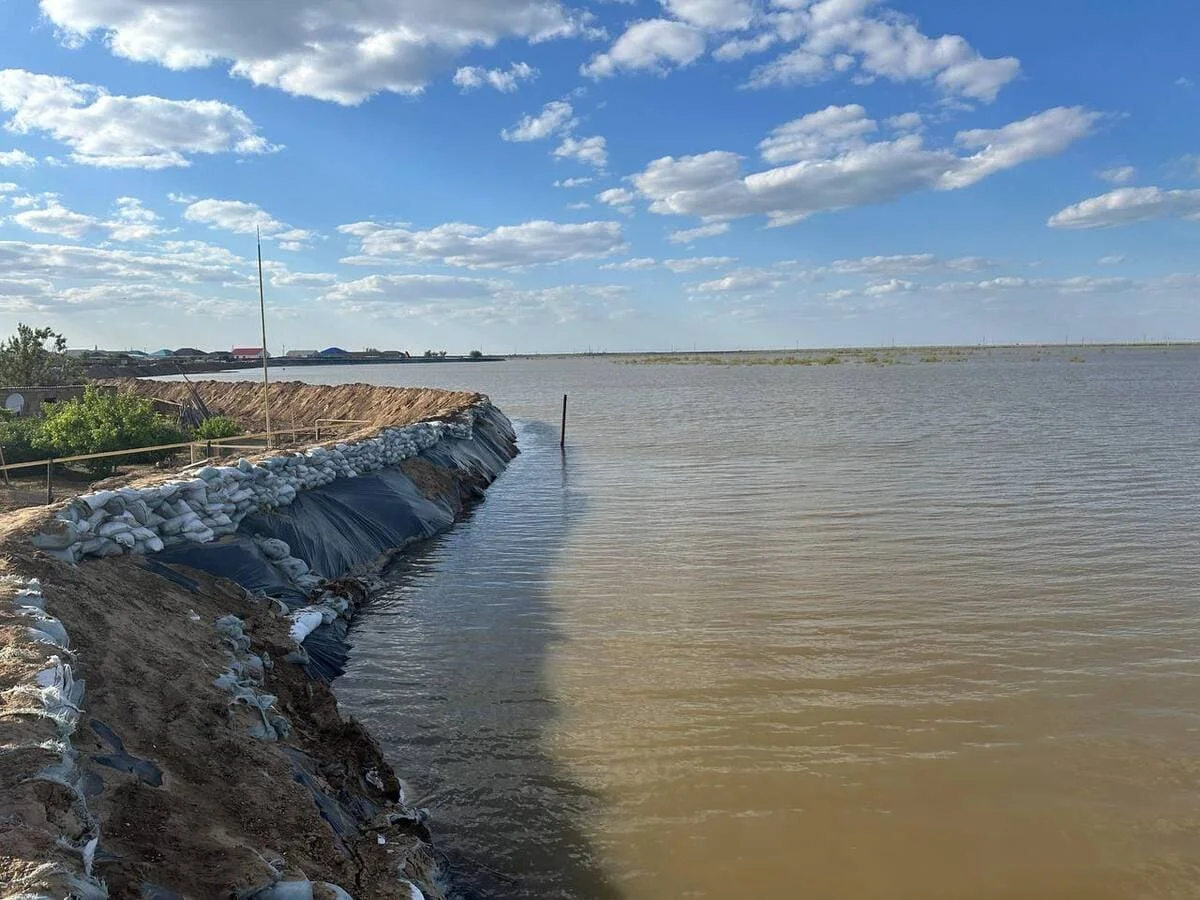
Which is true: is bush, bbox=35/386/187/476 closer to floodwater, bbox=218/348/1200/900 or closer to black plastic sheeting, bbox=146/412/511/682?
black plastic sheeting, bbox=146/412/511/682

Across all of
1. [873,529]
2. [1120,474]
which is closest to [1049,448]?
[1120,474]

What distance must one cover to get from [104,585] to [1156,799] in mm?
7825

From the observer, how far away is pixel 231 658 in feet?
19.5

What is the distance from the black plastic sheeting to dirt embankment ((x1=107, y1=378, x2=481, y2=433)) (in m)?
13.6

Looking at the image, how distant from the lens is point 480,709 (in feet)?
21.3

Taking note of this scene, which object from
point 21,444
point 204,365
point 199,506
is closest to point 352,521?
point 199,506

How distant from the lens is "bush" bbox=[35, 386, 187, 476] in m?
15.7

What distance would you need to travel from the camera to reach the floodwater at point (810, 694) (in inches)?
180

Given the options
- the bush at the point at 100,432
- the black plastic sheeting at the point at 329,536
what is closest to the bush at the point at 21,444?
the bush at the point at 100,432

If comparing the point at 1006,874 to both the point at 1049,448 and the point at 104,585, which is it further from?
the point at 1049,448

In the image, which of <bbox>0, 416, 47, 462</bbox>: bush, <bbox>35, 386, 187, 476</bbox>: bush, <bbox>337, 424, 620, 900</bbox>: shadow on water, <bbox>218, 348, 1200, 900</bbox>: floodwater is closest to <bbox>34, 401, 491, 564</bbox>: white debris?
<bbox>337, 424, 620, 900</bbox>: shadow on water

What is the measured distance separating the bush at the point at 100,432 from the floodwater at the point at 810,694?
823 cm

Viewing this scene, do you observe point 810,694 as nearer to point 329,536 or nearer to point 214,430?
point 329,536

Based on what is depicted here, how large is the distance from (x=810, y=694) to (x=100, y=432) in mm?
15573
